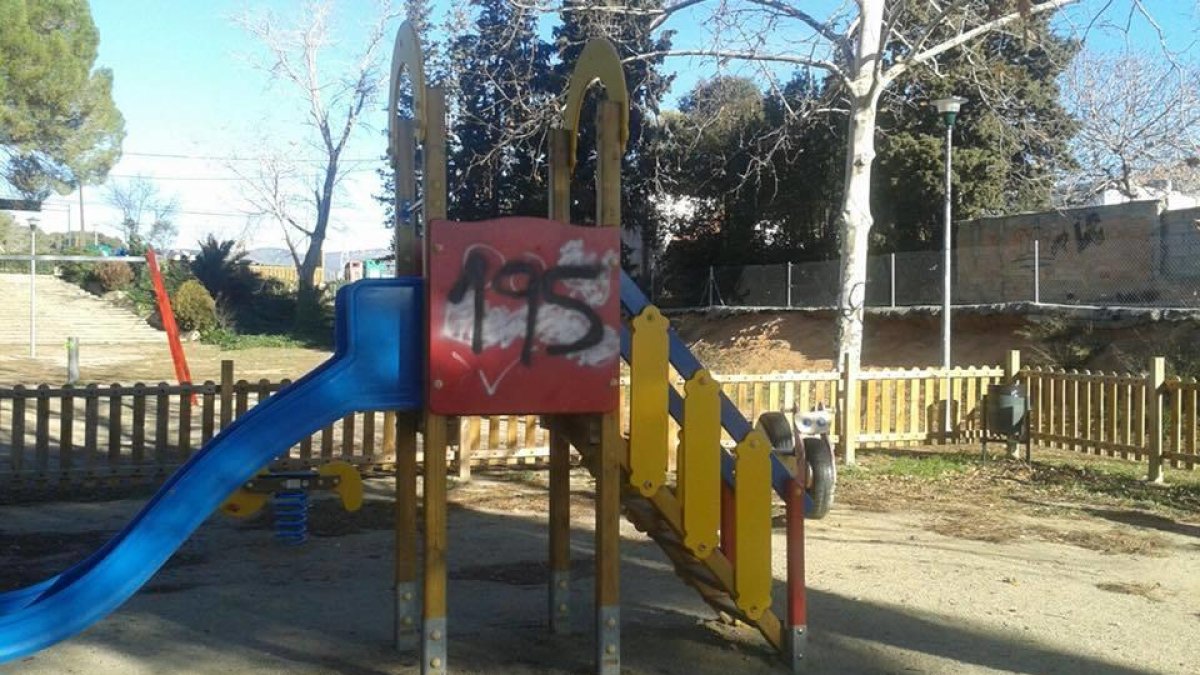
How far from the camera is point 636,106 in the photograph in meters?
22.8

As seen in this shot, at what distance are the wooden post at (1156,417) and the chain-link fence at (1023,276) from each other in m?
9.03

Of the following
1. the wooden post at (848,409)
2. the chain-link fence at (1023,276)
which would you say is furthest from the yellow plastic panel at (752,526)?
the chain-link fence at (1023,276)

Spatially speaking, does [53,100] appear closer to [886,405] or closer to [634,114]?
[634,114]

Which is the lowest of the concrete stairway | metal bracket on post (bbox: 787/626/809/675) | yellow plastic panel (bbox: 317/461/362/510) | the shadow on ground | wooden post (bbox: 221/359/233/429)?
the shadow on ground

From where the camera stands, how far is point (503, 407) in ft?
17.4

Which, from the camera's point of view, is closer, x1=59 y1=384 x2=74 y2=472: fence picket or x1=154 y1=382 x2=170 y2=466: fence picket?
x1=59 y1=384 x2=74 y2=472: fence picket

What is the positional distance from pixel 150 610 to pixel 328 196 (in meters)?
43.6

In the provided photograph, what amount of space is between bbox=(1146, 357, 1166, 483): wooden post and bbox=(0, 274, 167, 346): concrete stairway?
33.9 metres

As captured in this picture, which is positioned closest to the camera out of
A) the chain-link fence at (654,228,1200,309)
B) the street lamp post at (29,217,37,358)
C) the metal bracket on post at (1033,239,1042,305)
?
the chain-link fence at (654,228,1200,309)

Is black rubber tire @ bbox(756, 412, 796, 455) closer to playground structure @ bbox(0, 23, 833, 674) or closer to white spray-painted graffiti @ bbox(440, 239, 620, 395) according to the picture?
playground structure @ bbox(0, 23, 833, 674)

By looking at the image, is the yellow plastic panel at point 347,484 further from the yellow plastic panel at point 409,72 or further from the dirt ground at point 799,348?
the dirt ground at point 799,348

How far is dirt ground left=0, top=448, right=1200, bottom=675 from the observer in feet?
19.5

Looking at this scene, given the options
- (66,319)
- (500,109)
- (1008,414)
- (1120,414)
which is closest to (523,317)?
(1008,414)

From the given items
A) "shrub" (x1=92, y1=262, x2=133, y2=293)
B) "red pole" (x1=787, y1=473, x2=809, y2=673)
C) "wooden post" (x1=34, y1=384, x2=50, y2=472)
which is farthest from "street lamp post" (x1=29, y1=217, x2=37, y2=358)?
"red pole" (x1=787, y1=473, x2=809, y2=673)
